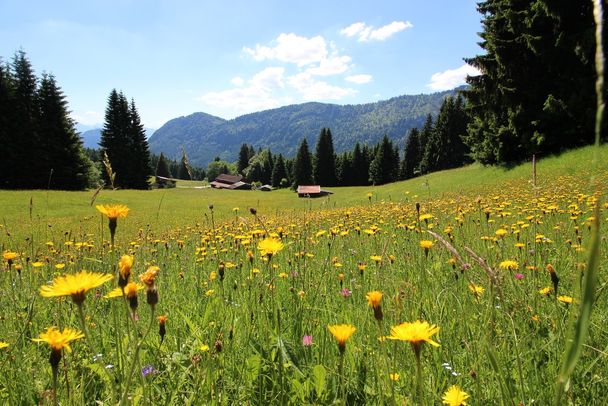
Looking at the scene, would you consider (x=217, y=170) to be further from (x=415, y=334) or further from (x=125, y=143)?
(x=415, y=334)

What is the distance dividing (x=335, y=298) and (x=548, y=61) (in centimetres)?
2065

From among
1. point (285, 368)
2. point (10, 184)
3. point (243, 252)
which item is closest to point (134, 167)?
point (10, 184)

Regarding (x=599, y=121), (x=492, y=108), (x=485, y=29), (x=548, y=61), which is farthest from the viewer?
(x=485, y=29)

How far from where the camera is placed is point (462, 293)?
2.45 meters

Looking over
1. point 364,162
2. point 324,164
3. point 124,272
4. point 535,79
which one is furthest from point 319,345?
point 364,162

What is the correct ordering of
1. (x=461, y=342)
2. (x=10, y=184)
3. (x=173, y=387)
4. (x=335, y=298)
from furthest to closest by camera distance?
(x=10, y=184)
(x=335, y=298)
(x=461, y=342)
(x=173, y=387)

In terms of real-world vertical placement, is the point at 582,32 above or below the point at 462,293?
above

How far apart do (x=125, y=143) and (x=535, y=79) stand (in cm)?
3892

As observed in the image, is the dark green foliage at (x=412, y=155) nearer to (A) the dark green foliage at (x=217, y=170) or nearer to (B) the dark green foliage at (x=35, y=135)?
(B) the dark green foliage at (x=35, y=135)

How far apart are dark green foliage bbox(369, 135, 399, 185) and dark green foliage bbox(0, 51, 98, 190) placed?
3933 centimetres

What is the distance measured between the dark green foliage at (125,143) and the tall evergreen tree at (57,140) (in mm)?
6079

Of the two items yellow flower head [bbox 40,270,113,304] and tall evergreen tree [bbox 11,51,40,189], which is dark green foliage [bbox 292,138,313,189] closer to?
tall evergreen tree [bbox 11,51,40,189]

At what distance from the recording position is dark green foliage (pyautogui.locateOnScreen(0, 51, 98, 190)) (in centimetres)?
3139

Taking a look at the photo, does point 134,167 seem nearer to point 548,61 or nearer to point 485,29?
point 485,29
